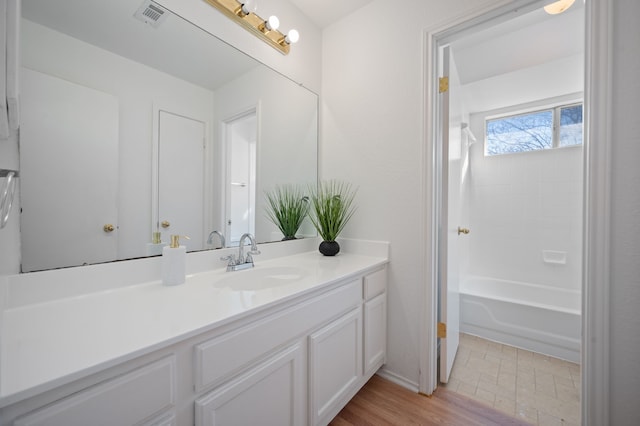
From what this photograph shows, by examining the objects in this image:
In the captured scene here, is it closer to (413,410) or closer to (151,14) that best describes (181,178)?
(151,14)

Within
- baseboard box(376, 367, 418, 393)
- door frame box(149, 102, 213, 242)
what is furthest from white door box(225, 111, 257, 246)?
baseboard box(376, 367, 418, 393)

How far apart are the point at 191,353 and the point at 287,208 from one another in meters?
1.19

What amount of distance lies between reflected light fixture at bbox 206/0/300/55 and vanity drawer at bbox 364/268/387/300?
1.53 m

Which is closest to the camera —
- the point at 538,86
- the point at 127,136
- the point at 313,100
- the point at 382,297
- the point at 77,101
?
the point at 77,101

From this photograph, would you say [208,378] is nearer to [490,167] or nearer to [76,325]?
[76,325]

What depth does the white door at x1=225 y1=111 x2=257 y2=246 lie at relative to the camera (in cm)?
147

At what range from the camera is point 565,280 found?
2535mm

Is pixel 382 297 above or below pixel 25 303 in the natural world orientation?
below

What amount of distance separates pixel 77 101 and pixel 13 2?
486 millimetres

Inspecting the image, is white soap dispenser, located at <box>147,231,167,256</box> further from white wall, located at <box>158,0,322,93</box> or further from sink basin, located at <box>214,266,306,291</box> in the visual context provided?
white wall, located at <box>158,0,322,93</box>

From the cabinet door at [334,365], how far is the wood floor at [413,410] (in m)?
0.15

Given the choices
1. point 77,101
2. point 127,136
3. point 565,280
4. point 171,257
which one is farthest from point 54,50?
point 565,280

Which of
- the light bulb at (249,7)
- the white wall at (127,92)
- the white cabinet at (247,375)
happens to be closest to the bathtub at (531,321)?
the white cabinet at (247,375)

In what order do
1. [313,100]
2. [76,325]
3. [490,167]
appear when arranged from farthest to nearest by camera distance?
[490,167], [313,100], [76,325]
